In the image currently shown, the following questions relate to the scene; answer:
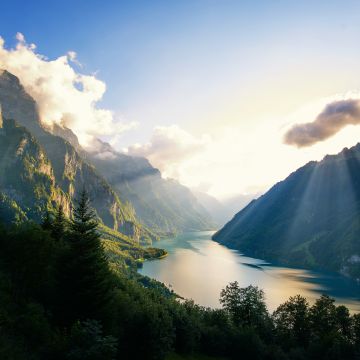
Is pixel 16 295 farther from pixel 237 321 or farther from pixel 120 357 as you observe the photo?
pixel 237 321

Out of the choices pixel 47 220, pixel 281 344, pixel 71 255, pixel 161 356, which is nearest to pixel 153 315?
pixel 161 356

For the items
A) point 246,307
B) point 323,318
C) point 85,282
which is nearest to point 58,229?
point 85,282

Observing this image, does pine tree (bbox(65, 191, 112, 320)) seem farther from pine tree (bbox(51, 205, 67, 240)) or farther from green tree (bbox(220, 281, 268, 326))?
green tree (bbox(220, 281, 268, 326))

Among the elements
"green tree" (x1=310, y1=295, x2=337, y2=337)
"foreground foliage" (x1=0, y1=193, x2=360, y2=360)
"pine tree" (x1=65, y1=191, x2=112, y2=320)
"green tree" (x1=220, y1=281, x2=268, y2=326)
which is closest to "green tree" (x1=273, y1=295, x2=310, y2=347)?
"foreground foliage" (x1=0, y1=193, x2=360, y2=360)

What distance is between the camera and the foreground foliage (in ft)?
100

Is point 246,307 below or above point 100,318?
below

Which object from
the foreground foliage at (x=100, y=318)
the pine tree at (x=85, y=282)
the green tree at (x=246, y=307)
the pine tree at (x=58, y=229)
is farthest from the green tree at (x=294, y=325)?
the pine tree at (x=85, y=282)

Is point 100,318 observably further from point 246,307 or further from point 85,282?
point 246,307

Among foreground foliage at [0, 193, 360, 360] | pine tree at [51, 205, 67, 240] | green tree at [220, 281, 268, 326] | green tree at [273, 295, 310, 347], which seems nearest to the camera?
foreground foliage at [0, 193, 360, 360]

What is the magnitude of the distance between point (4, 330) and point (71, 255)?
9.54 meters

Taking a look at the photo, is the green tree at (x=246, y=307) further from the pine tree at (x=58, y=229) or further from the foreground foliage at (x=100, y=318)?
the pine tree at (x=58, y=229)

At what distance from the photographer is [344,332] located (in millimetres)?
84938

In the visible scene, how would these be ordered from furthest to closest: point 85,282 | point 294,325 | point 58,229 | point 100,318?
point 294,325 < point 58,229 < point 100,318 < point 85,282

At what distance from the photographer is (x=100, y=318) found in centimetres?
3712
